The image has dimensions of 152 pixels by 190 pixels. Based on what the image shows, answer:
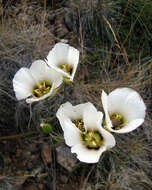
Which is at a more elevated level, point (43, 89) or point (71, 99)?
point (43, 89)

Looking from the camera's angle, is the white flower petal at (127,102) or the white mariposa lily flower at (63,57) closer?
the white flower petal at (127,102)

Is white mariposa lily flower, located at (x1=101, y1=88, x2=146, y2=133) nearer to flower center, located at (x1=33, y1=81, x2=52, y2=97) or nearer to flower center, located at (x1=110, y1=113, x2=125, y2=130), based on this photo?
flower center, located at (x1=110, y1=113, x2=125, y2=130)

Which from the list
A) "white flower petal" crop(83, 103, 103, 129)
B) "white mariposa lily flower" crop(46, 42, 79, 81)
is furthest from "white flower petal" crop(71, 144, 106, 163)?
"white mariposa lily flower" crop(46, 42, 79, 81)

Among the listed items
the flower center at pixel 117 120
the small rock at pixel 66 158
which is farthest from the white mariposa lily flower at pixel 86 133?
the small rock at pixel 66 158

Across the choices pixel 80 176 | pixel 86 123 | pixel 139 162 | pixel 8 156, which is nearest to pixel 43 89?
pixel 86 123

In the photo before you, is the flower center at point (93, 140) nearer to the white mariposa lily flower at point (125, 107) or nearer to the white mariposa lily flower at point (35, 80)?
the white mariposa lily flower at point (125, 107)

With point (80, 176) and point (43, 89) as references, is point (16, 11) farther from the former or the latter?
point (80, 176)
